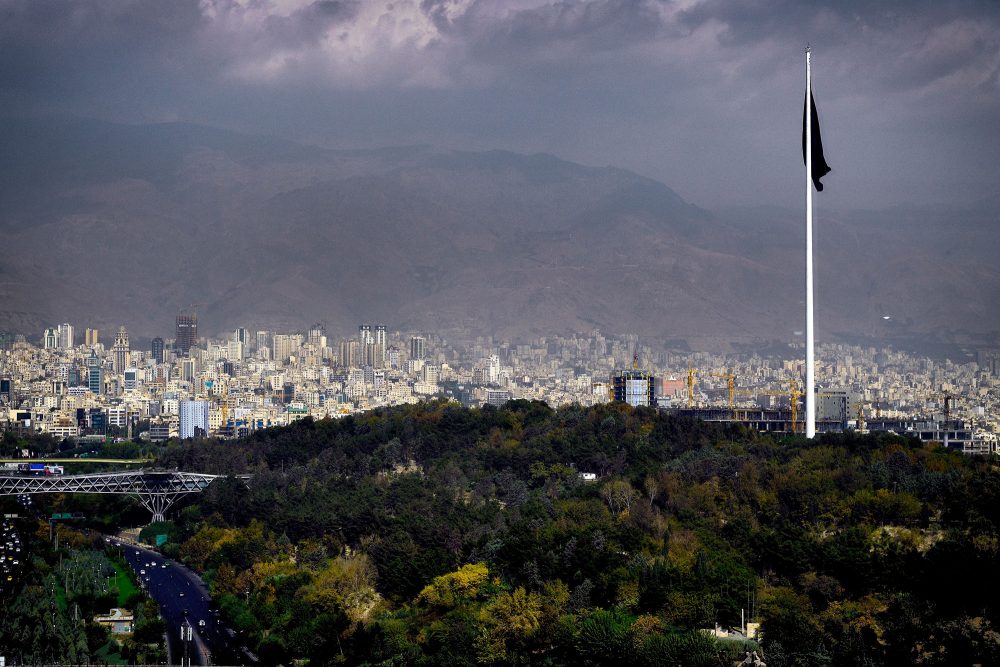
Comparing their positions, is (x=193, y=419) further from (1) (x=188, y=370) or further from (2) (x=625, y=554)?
(2) (x=625, y=554)

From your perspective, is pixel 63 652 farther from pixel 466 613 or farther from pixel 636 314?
pixel 636 314

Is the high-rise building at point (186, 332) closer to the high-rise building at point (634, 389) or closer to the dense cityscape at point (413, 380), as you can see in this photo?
the dense cityscape at point (413, 380)

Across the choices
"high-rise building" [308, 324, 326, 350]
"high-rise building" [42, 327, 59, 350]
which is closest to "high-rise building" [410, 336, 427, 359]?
"high-rise building" [308, 324, 326, 350]

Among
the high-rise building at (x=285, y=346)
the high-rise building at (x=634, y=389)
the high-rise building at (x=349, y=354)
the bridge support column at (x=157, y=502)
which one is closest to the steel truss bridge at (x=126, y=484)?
the bridge support column at (x=157, y=502)

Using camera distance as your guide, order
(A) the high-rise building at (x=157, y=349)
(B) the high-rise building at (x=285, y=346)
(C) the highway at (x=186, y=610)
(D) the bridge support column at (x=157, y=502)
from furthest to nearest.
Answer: (B) the high-rise building at (x=285, y=346) → (A) the high-rise building at (x=157, y=349) → (D) the bridge support column at (x=157, y=502) → (C) the highway at (x=186, y=610)

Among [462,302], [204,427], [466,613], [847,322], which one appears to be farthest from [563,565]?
[462,302]

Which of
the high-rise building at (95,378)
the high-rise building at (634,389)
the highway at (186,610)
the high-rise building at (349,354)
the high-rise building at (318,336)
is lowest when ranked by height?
the highway at (186,610)
